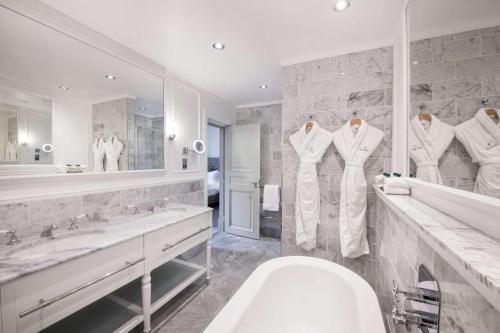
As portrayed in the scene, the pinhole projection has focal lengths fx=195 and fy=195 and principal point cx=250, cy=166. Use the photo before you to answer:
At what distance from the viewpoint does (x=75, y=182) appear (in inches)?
60.7

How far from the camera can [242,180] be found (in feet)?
11.7

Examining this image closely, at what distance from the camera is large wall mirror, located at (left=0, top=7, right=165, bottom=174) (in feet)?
4.14

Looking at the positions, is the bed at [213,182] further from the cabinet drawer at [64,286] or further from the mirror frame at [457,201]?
the mirror frame at [457,201]

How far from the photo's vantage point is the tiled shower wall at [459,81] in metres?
0.57

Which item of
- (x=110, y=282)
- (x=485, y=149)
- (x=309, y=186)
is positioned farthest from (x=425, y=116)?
(x=110, y=282)

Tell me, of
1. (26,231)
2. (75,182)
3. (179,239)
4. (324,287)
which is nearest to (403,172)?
(324,287)

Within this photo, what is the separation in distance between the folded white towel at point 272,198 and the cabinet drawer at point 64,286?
7.05ft

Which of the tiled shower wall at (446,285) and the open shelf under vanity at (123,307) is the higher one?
the tiled shower wall at (446,285)

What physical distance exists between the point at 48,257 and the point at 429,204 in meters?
1.92

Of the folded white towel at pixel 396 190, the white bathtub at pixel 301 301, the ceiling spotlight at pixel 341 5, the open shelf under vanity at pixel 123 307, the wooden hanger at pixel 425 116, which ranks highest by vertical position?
the ceiling spotlight at pixel 341 5

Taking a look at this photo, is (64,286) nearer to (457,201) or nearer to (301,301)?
(301,301)

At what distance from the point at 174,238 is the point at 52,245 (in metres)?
0.77

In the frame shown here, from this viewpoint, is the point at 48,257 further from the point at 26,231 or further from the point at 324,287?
the point at 324,287

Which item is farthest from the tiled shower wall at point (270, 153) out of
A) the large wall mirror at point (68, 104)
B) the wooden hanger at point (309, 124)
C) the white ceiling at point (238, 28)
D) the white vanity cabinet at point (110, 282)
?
the large wall mirror at point (68, 104)
